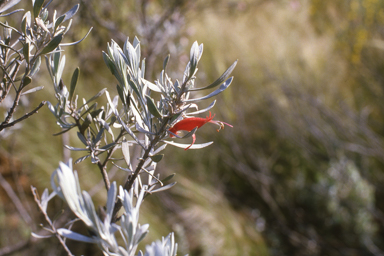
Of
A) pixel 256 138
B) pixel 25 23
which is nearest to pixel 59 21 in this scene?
pixel 25 23

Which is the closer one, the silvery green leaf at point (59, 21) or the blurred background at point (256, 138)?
the silvery green leaf at point (59, 21)

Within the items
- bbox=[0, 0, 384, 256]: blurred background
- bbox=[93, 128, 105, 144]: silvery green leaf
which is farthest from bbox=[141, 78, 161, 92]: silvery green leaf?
bbox=[0, 0, 384, 256]: blurred background

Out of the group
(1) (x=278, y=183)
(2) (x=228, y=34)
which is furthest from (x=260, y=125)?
(2) (x=228, y=34)

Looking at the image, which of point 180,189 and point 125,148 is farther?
point 180,189

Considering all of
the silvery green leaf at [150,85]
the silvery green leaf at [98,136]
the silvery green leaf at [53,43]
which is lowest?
the silvery green leaf at [98,136]

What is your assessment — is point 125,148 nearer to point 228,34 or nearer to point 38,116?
point 38,116

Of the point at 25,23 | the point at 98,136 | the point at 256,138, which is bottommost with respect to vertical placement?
the point at 256,138

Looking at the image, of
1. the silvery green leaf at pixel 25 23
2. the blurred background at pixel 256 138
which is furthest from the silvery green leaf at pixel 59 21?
the blurred background at pixel 256 138

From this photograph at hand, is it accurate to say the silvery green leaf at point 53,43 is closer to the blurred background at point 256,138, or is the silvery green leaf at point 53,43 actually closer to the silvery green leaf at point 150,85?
the silvery green leaf at point 150,85

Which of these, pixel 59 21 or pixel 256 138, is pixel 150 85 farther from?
pixel 256 138
